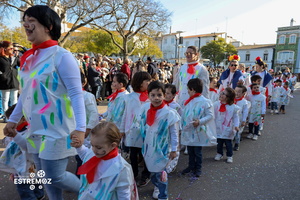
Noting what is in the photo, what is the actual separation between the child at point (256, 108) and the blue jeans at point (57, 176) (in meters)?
4.89

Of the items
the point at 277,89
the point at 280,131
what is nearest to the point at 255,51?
the point at 277,89

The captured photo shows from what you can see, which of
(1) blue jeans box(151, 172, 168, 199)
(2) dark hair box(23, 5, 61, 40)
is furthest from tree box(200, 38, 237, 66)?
→ (2) dark hair box(23, 5, 61, 40)

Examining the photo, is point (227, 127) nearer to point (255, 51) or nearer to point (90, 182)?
point (90, 182)

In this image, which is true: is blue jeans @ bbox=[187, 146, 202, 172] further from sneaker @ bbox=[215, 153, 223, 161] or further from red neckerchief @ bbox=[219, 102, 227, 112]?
red neckerchief @ bbox=[219, 102, 227, 112]

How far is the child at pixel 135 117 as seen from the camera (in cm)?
321

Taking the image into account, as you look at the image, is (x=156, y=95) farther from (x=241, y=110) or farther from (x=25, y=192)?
(x=241, y=110)

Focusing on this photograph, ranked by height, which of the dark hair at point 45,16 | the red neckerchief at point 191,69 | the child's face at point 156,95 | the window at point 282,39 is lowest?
the child's face at point 156,95

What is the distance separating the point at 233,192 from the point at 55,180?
235 cm

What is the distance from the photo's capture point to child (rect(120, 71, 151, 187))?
3208mm

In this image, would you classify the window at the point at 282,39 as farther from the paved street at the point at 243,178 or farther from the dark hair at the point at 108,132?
the dark hair at the point at 108,132

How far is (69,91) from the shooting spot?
1742mm

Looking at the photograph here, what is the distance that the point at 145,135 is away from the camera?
282 centimetres

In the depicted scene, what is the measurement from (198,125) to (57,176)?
7.02ft

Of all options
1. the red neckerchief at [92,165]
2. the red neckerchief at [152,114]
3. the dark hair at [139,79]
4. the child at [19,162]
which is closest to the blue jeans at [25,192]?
the child at [19,162]
